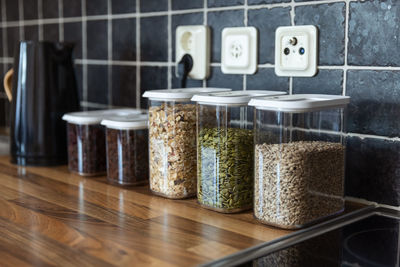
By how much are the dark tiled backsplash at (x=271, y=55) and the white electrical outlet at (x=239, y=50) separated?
15 mm

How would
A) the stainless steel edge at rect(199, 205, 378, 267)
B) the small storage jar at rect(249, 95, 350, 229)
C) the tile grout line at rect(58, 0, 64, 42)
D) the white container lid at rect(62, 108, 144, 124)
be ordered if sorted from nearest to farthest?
the stainless steel edge at rect(199, 205, 378, 267) → the small storage jar at rect(249, 95, 350, 229) → the white container lid at rect(62, 108, 144, 124) → the tile grout line at rect(58, 0, 64, 42)

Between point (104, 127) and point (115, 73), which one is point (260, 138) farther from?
point (115, 73)

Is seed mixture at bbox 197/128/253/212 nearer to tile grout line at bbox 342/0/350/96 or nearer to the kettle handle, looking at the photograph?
tile grout line at bbox 342/0/350/96

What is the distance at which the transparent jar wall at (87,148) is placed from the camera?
114cm

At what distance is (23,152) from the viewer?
1.25m

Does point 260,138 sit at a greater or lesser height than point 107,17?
lesser

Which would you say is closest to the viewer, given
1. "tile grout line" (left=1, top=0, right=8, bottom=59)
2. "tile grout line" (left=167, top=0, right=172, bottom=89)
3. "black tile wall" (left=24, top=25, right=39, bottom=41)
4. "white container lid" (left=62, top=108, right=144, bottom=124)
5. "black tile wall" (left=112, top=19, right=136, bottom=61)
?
"white container lid" (left=62, top=108, right=144, bottom=124)

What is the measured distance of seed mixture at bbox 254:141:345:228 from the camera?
30.6 inches

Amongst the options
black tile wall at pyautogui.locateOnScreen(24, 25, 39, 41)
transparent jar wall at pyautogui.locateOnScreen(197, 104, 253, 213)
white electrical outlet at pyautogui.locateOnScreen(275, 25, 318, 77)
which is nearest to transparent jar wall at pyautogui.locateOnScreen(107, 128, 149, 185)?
transparent jar wall at pyautogui.locateOnScreen(197, 104, 253, 213)

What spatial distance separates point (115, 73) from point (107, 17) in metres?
0.16

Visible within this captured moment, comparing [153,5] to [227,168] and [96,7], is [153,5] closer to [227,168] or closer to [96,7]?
[96,7]

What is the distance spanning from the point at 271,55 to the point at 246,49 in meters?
0.06

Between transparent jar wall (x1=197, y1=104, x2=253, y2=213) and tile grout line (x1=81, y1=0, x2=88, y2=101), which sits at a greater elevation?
tile grout line (x1=81, y1=0, x2=88, y2=101)

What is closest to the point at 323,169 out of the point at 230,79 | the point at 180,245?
the point at 180,245
